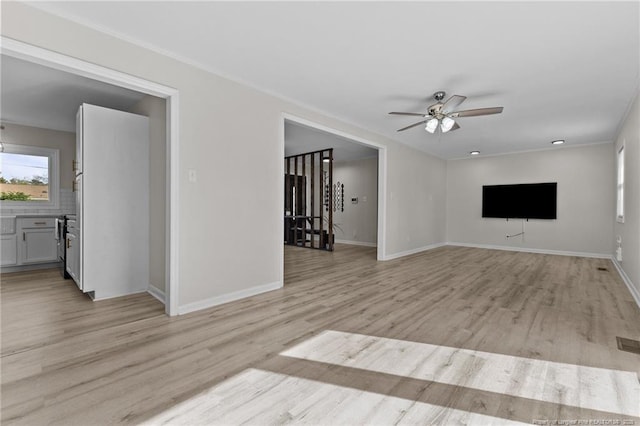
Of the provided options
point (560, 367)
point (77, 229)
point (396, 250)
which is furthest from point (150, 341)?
point (396, 250)

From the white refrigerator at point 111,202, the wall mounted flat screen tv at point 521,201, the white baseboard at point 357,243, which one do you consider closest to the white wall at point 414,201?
the wall mounted flat screen tv at point 521,201

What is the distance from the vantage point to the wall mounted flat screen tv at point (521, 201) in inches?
272

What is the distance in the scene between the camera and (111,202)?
3.39 m

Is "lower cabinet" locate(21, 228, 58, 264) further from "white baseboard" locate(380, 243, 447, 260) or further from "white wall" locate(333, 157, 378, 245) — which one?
"white wall" locate(333, 157, 378, 245)

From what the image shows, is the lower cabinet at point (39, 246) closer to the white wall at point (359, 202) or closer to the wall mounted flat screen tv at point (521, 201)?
the white wall at point (359, 202)

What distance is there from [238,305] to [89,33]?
2.68m

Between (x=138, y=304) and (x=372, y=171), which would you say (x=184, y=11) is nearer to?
(x=138, y=304)

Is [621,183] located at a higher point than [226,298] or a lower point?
higher

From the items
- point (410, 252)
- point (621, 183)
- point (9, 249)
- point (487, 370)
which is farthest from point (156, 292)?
point (621, 183)

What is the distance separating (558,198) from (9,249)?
34.3 ft

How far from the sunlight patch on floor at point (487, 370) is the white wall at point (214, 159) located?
4.63 ft

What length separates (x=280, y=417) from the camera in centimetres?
146

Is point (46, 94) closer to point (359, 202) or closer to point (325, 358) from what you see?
point (325, 358)

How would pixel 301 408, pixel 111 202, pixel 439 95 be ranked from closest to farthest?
pixel 301 408 < pixel 111 202 < pixel 439 95
